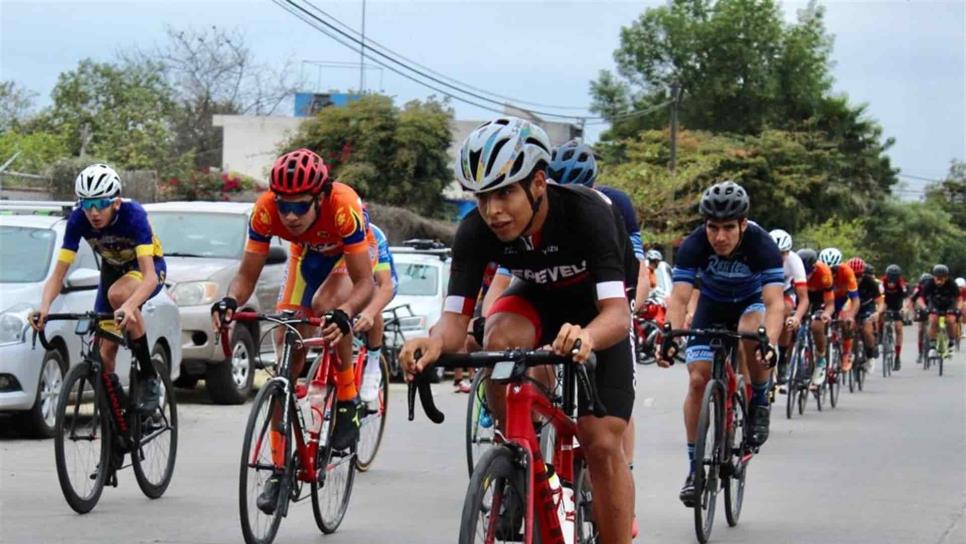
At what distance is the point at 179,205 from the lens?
684 inches

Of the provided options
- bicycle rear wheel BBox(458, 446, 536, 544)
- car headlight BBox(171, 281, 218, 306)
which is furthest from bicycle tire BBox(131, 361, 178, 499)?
car headlight BBox(171, 281, 218, 306)

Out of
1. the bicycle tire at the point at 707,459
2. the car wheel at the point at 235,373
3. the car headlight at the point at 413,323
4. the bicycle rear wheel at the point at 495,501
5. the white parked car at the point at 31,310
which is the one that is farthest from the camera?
the car headlight at the point at 413,323

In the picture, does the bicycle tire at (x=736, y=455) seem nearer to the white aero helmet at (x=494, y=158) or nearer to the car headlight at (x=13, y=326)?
the white aero helmet at (x=494, y=158)

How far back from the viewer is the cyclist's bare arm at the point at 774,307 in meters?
9.83

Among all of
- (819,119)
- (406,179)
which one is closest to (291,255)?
(406,179)

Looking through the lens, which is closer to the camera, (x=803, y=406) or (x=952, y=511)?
(x=952, y=511)

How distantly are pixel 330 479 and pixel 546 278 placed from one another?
3.29m

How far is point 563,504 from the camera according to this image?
229 inches

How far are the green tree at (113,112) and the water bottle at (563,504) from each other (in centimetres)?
4377

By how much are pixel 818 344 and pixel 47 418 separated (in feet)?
32.4

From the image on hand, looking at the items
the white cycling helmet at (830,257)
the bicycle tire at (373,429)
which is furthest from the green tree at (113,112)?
the bicycle tire at (373,429)

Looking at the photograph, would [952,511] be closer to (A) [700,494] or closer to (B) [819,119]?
(A) [700,494]

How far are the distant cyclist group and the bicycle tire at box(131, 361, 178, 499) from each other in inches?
1.0

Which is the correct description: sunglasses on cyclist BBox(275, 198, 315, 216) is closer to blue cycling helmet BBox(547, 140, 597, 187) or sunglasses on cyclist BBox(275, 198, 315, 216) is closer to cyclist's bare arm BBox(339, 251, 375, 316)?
cyclist's bare arm BBox(339, 251, 375, 316)
